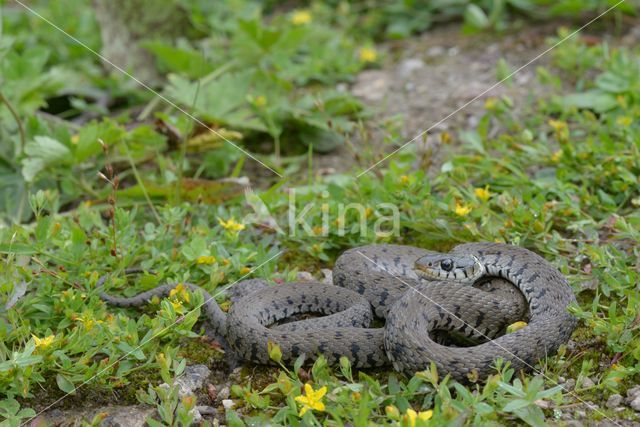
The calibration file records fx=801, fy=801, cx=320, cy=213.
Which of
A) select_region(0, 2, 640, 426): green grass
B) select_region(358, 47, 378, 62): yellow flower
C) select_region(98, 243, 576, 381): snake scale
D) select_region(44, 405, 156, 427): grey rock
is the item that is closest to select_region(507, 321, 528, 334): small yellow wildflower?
select_region(98, 243, 576, 381): snake scale

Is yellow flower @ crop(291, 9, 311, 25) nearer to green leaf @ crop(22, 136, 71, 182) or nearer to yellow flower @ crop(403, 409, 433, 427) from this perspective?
green leaf @ crop(22, 136, 71, 182)

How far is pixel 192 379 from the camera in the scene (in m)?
4.14

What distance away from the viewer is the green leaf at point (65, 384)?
3.88 m

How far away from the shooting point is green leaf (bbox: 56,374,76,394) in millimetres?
3885

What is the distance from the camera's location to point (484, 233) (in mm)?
5012

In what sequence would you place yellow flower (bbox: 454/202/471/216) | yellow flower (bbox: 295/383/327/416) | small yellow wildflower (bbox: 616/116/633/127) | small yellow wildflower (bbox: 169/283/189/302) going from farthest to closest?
small yellow wildflower (bbox: 616/116/633/127) → yellow flower (bbox: 454/202/471/216) → small yellow wildflower (bbox: 169/283/189/302) → yellow flower (bbox: 295/383/327/416)

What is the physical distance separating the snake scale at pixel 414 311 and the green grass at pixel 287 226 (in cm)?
11

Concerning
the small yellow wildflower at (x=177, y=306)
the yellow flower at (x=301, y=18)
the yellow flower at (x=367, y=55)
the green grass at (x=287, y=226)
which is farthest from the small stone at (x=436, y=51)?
the small yellow wildflower at (x=177, y=306)

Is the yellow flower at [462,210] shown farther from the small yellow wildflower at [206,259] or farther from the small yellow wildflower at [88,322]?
the small yellow wildflower at [88,322]

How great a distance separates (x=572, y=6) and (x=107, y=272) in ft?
18.7

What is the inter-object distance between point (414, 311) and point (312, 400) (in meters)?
0.81

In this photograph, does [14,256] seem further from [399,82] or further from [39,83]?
[399,82]

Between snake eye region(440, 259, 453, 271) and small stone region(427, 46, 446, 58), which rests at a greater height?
small stone region(427, 46, 446, 58)

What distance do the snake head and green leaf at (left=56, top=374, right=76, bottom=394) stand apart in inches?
76.0
